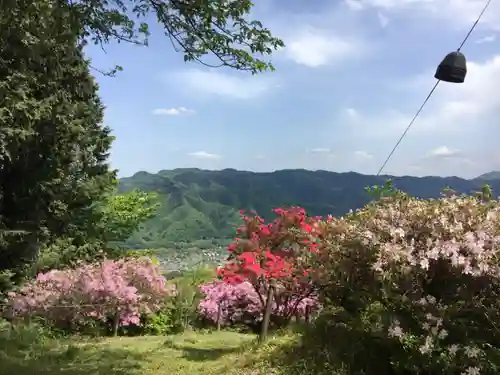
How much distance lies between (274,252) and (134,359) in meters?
2.03

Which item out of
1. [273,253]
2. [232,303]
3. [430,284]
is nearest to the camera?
[430,284]

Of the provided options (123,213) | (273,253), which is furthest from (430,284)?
(123,213)

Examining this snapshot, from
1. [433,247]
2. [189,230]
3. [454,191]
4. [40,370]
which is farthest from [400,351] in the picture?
[189,230]

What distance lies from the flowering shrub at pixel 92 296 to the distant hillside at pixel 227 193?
160 ft

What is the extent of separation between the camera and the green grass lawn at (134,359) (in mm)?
5391

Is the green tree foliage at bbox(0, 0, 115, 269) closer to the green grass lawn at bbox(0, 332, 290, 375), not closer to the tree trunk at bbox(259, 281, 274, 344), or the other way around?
the green grass lawn at bbox(0, 332, 290, 375)

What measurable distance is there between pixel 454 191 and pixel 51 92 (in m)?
9.25

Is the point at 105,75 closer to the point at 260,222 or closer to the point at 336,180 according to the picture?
the point at 260,222

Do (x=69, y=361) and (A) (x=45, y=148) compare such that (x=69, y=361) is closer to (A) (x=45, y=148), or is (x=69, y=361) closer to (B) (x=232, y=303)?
(B) (x=232, y=303)

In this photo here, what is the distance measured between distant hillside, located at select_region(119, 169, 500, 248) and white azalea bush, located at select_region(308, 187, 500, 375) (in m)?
54.8

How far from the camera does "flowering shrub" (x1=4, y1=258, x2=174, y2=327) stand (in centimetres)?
923

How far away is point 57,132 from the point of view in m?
11.7

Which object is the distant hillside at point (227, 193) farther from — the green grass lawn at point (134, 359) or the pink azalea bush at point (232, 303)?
the green grass lawn at point (134, 359)

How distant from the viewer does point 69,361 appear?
20.2ft
